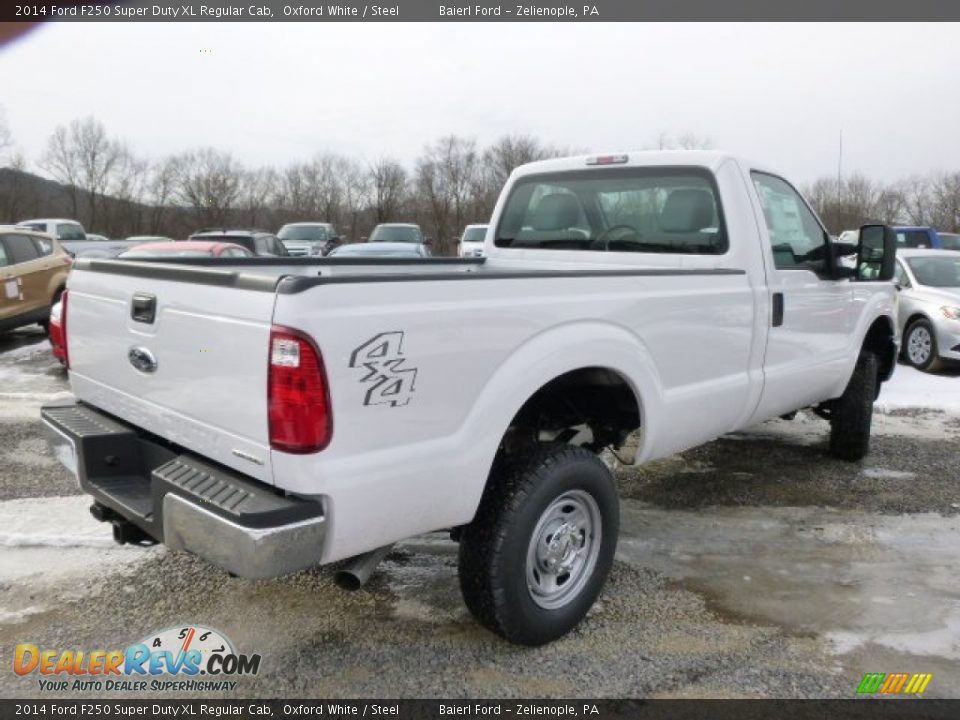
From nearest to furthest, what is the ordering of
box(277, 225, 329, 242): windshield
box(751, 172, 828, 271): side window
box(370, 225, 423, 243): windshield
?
1. box(751, 172, 828, 271): side window
2. box(370, 225, 423, 243): windshield
3. box(277, 225, 329, 242): windshield

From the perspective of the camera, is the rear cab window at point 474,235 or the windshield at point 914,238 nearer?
the windshield at point 914,238

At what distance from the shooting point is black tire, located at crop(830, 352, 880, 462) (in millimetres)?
5445

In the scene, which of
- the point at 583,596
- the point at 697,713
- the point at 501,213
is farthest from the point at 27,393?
the point at 697,713

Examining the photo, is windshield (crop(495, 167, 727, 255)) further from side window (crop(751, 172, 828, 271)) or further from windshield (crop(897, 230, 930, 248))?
windshield (crop(897, 230, 930, 248))

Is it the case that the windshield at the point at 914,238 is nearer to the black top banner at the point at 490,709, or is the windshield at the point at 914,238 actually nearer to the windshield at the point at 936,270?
the windshield at the point at 936,270

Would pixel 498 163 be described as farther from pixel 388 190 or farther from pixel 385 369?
pixel 385 369

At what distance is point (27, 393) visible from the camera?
783 centimetres

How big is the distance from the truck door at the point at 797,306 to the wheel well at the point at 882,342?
0.80m

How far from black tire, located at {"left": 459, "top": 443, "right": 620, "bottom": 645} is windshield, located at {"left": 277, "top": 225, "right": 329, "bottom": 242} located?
2014 cm

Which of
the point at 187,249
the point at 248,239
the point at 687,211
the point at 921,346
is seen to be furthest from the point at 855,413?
the point at 248,239

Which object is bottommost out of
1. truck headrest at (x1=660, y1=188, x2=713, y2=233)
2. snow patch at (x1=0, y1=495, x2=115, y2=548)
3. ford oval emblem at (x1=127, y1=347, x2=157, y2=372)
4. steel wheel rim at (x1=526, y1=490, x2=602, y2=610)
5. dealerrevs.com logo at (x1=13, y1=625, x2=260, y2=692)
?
dealerrevs.com logo at (x1=13, y1=625, x2=260, y2=692)

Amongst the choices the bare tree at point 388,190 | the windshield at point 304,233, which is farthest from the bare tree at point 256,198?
the windshield at point 304,233

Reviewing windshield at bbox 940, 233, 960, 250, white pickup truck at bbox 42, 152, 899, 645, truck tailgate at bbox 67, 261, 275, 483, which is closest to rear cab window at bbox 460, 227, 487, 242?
windshield at bbox 940, 233, 960, 250

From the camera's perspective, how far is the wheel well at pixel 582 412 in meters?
3.32
